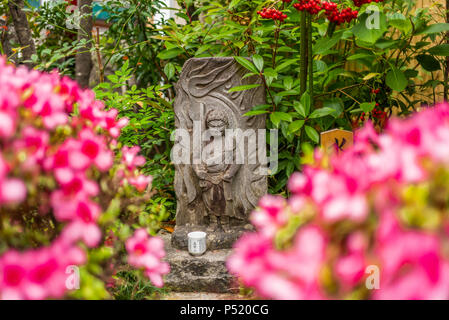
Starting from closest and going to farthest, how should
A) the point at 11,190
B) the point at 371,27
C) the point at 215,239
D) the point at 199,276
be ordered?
the point at 11,190 < the point at 371,27 < the point at 199,276 < the point at 215,239

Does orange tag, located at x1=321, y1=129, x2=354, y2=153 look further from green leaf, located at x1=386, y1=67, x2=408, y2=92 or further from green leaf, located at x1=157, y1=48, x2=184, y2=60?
green leaf, located at x1=157, y1=48, x2=184, y2=60

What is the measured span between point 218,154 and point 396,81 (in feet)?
3.02

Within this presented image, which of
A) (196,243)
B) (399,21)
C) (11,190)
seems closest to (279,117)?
(399,21)

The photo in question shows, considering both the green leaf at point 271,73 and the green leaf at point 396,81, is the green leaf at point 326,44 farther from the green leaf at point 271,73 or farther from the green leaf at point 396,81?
the green leaf at point 396,81

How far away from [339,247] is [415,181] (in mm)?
137

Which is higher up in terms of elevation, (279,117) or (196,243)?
(279,117)

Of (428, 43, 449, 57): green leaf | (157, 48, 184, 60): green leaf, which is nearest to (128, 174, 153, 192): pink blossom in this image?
(157, 48, 184, 60): green leaf

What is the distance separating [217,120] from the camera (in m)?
1.90

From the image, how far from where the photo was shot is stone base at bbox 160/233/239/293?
5.61 feet

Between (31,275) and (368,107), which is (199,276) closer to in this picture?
(368,107)

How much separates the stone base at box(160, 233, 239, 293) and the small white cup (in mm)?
29

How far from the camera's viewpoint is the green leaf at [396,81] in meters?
1.66

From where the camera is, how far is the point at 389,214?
17.9 inches
